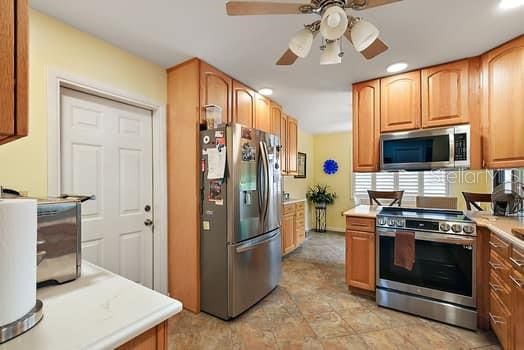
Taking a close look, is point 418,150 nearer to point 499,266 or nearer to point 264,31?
point 499,266

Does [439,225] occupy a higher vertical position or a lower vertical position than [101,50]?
lower

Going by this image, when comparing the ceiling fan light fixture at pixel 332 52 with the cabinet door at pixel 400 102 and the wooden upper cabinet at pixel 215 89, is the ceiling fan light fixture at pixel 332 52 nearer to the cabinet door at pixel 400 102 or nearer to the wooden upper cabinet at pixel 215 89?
the wooden upper cabinet at pixel 215 89

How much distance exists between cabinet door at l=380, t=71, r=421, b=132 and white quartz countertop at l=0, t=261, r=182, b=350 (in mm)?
2693

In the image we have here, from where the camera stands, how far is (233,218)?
2188 millimetres

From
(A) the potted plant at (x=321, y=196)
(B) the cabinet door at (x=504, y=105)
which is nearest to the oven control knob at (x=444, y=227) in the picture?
(B) the cabinet door at (x=504, y=105)

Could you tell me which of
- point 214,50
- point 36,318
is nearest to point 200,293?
point 36,318

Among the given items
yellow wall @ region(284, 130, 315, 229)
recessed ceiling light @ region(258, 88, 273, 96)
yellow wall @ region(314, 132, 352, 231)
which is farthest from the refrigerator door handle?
yellow wall @ region(314, 132, 352, 231)

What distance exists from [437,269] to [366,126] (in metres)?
1.57

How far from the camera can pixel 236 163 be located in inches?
86.6

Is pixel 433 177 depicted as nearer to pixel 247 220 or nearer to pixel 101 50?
pixel 247 220

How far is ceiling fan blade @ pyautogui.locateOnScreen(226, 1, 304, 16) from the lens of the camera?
1257 millimetres

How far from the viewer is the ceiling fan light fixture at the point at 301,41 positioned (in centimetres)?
141

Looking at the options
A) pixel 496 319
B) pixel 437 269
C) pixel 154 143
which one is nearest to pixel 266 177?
pixel 154 143

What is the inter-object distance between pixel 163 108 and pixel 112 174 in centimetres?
79
